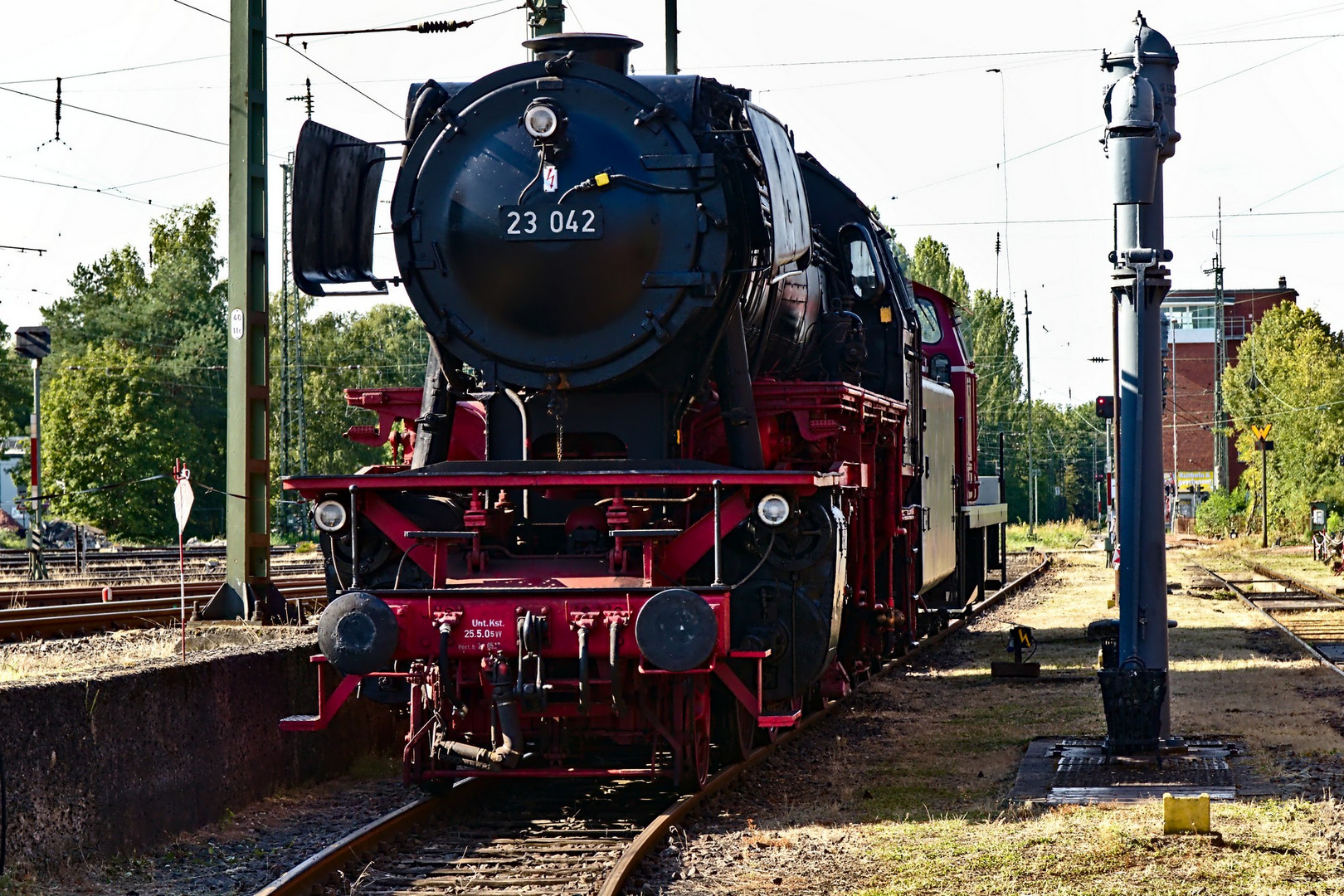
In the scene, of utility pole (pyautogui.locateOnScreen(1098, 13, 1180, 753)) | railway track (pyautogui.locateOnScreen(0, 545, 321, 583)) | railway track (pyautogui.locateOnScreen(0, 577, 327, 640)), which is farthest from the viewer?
railway track (pyautogui.locateOnScreen(0, 545, 321, 583))

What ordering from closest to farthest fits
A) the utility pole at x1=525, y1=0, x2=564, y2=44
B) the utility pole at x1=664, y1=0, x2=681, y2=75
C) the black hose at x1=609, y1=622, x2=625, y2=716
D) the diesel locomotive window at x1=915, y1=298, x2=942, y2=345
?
the black hose at x1=609, y1=622, x2=625, y2=716 < the diesel locomotive window at x1=915, y1=298, x2=942, y2=345 < the utility pole at x1=525, y1=0, x2=564, y2=44 < the utility pole at x1=664, y1=0, x2=681, y2=75

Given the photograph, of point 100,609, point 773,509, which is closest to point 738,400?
point 773,509

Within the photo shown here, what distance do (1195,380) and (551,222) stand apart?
7742 cm

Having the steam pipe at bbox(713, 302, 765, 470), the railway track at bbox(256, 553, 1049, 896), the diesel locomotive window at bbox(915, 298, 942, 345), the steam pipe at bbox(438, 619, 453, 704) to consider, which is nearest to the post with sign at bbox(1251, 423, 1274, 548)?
the diesel locomotive window at bbox(915, 298, 942, 345)

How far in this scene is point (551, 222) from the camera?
7.87 metres

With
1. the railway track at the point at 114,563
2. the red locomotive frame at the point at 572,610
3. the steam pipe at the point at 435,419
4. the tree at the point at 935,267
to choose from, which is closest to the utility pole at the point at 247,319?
the steam pipe at the point at 435,419

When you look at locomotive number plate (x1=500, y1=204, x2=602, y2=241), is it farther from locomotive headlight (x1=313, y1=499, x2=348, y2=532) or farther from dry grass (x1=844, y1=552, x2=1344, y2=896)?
dry grass (x1=844, y1=552, x2=1344, y2=896)

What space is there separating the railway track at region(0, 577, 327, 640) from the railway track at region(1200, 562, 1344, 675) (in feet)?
32.5

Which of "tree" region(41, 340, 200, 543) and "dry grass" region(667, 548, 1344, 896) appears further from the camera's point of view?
"tree" region(41, 340, 200, 543)

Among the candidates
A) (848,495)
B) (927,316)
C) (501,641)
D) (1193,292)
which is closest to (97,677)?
(501,641)

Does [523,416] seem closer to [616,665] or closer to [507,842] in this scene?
[616,665]

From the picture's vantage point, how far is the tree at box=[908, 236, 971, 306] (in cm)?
5744

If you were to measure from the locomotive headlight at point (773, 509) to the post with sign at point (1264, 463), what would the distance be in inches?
1509

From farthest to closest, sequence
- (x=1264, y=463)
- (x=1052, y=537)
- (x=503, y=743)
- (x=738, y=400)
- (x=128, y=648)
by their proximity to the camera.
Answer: (x=1052, y=537) < (x=1264, y=463) < (x=128, y=648) < (x=738, y=400) < (x=503, y=743)
